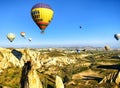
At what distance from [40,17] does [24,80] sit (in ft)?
58.9

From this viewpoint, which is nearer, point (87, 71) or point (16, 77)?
point (16, 77)

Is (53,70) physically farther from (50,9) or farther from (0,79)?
(50,9)

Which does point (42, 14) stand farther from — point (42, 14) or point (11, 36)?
point (11, 36)

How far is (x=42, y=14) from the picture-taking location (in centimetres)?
5822

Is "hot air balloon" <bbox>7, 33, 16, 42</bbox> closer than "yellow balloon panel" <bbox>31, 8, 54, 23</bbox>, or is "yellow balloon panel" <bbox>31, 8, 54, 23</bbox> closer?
"yellow balloon panel" <bbox>31, 8, 54, 23</bbox>

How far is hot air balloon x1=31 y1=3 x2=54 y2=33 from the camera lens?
58031 mm

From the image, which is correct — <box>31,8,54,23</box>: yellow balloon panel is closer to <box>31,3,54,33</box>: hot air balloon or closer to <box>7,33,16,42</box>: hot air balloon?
<box>31,3,54,33</box>: hot air balloon

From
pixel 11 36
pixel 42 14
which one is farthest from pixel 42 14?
pixel 11 36

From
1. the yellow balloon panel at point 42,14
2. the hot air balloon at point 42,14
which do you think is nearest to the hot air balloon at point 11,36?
the hot air balloon at point 42,14

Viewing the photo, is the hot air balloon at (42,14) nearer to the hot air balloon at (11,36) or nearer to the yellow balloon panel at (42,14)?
the yellow balloon panel at (42,14)

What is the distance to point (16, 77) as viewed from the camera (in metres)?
125

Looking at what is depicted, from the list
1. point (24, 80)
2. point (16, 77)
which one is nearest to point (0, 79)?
point (16, 77)

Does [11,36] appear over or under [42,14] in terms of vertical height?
under

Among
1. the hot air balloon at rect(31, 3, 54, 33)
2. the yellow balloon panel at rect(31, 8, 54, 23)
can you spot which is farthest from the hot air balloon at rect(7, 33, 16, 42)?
the yellow balloon panel at rect(31, 8, 54, 23)
